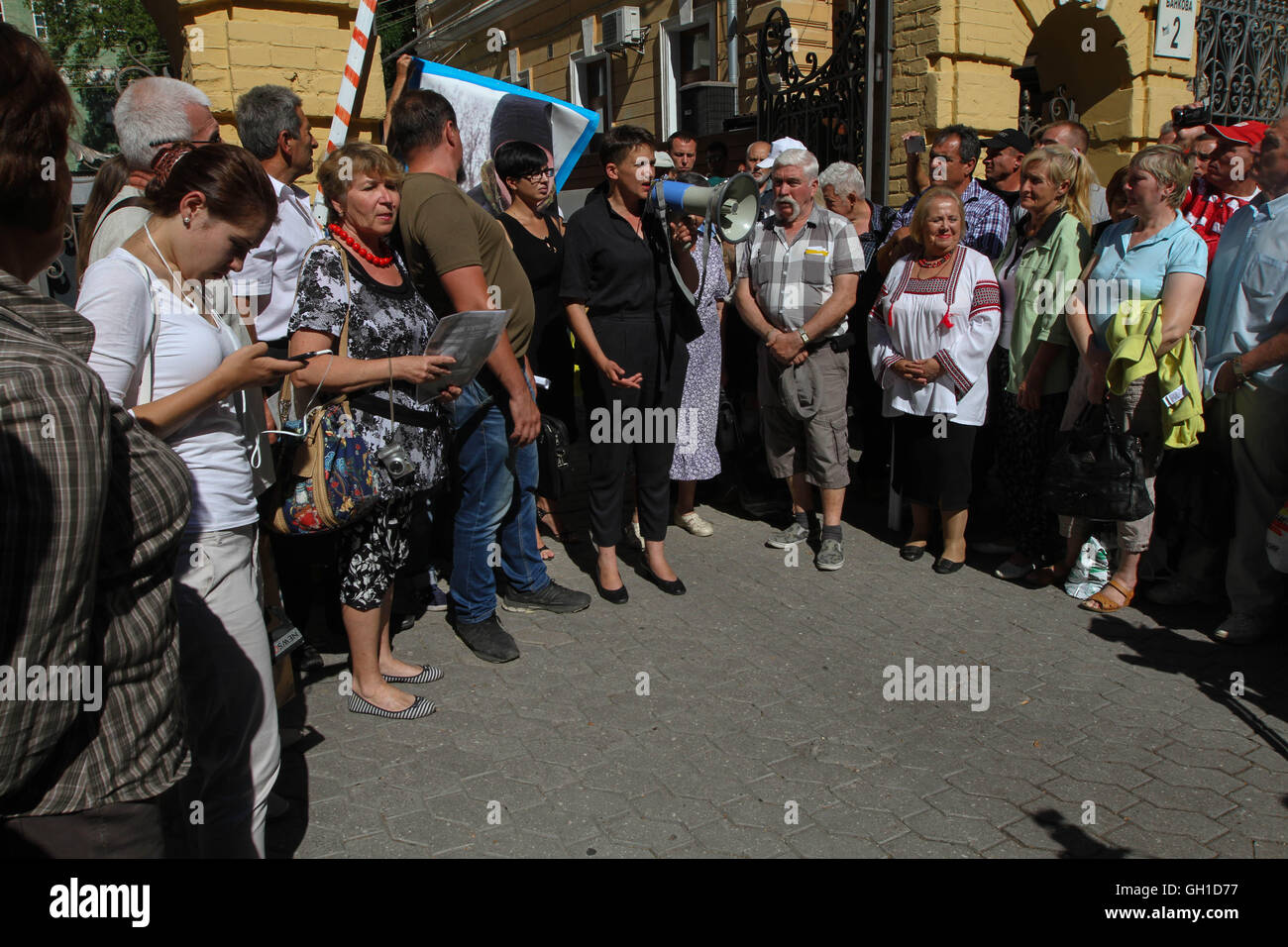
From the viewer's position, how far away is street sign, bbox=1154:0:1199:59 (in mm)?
10375

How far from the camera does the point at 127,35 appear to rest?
35.6 meters

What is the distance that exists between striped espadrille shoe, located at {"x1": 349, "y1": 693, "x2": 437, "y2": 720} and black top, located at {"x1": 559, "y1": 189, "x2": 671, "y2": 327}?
2.15 meters

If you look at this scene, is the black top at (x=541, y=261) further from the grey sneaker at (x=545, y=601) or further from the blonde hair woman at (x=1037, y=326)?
the blonde hair woman at (x=1037, y=326)

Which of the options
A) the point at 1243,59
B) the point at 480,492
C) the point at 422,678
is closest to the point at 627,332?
A: the point at 480,492

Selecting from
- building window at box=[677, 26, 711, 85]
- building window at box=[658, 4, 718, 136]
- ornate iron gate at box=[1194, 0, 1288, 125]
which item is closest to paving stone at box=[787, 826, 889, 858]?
ornate iron gate at box=[1194, 0, 1288, 125]

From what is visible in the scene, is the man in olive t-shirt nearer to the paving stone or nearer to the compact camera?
the compact camera

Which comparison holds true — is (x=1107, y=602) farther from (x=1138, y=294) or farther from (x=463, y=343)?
(x=463, y=343)

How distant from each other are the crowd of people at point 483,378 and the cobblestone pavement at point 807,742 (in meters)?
0.28

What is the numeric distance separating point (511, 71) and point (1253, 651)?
18913 mm

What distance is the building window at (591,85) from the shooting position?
17203 mm

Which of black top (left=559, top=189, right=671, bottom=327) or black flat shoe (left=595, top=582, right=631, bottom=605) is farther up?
black top (left=559, top=189, right=671, bottom=327)

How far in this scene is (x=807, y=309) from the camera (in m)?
5.70

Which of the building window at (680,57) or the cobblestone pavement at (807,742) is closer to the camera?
the cobblestone pavement at (807,742)

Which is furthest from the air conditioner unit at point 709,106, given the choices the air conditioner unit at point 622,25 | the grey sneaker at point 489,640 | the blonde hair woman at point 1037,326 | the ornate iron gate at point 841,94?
the grey sneaker at point 489,640
